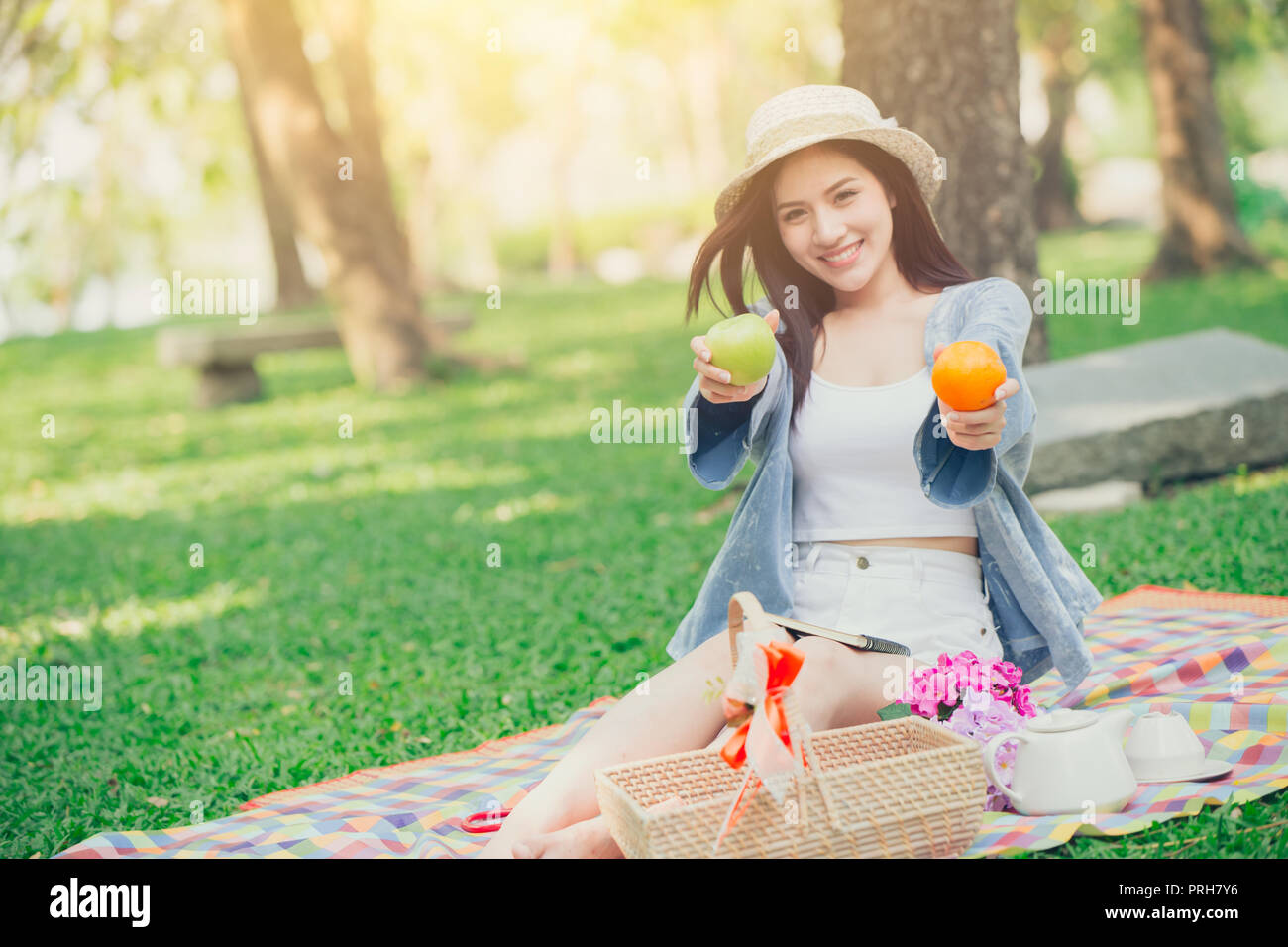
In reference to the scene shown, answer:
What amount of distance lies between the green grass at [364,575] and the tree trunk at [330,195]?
2.13 ft

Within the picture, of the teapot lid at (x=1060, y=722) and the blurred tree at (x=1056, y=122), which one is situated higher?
the blurred tree at (x=1056, y=122)

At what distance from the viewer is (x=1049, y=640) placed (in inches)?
123

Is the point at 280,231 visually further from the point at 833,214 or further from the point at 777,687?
the point at 777,687

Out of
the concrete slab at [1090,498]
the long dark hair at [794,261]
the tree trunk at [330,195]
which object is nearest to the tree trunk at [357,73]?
the tree trunk at [330,195]

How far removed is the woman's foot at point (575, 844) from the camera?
263 cm

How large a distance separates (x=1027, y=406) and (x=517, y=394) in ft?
29.1

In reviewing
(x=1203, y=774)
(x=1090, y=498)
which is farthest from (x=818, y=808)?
(x=1090, y=498)

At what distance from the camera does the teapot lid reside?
2.84 metres

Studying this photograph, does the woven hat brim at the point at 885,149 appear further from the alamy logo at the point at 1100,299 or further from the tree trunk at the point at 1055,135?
the tree trunk at the point at 1055,135

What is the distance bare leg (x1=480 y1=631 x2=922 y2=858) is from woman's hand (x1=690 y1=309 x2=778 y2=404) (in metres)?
0.58
